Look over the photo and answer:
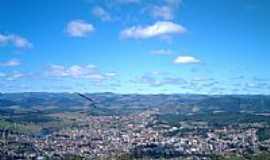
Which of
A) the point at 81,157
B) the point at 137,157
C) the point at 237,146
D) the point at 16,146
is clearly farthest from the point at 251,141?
the point at 16,146

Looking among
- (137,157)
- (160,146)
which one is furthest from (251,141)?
(137,157)

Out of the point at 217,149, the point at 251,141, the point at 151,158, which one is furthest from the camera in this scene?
the point at 251,141

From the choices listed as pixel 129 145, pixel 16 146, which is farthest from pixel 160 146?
pixel 16 146

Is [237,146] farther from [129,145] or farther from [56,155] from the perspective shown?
[56,155]

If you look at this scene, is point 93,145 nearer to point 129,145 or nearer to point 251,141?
point 129,145

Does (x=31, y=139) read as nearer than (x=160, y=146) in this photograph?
No

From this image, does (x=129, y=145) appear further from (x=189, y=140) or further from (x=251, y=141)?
(x=251, y=141)

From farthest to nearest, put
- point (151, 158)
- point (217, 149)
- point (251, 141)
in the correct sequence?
point (251, 141) → point (217, 149) → point (151, 158)

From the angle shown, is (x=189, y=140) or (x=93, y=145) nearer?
(x=93, y=145)
